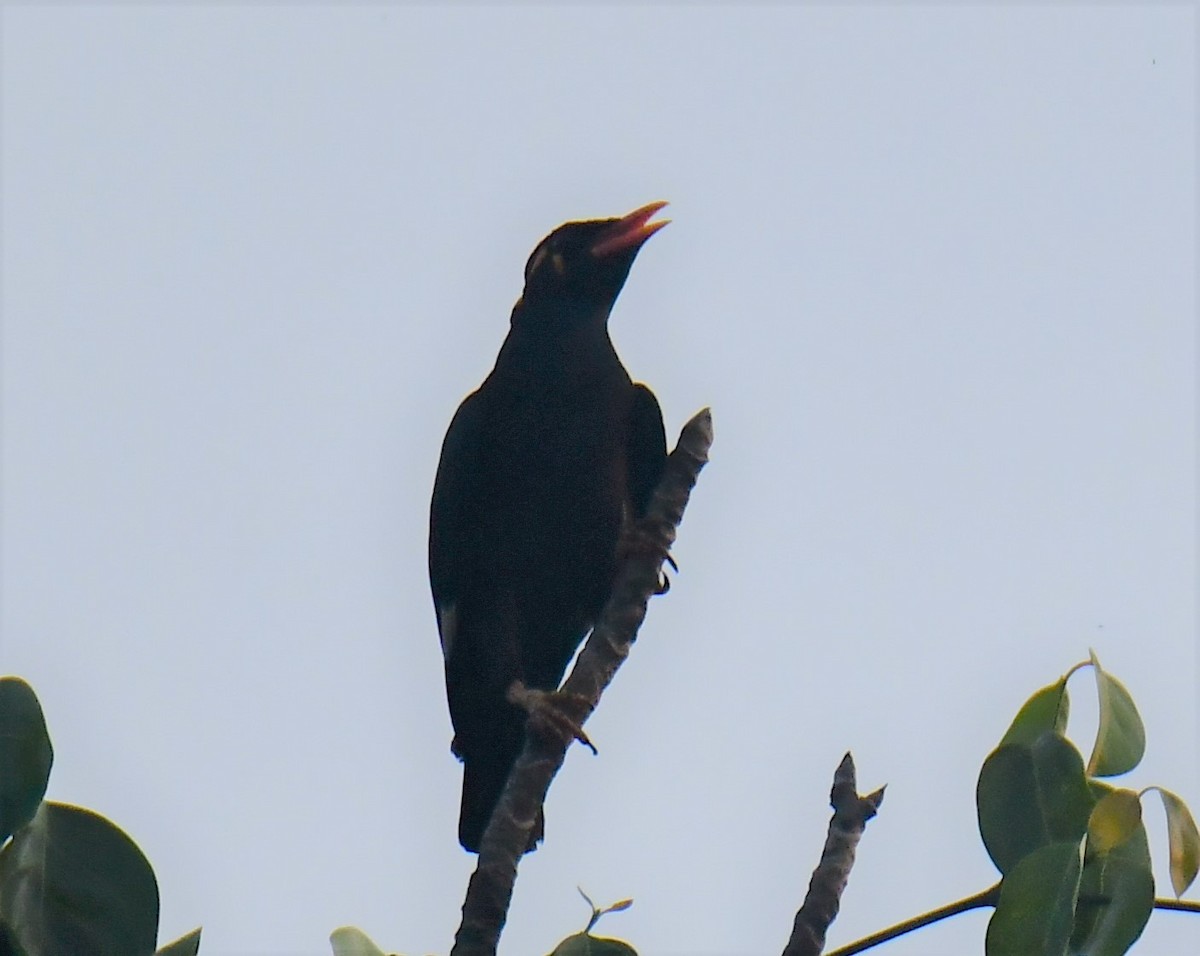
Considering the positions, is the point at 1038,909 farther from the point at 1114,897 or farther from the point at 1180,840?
the point at 1180,840

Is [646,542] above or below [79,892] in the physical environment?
above

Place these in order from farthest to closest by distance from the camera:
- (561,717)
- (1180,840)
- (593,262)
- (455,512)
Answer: (593,262)
(455,512)
(561,717)
(1180,840)

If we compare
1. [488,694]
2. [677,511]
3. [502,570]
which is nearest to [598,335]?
[502,570]

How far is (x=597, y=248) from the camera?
206 inches

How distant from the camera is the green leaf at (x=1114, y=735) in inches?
95.8

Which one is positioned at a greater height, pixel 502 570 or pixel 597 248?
pixel 597 248

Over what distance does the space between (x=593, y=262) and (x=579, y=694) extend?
2385 mm

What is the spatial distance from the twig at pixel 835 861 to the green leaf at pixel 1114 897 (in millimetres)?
335

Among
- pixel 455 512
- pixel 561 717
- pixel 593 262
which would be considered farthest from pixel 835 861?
pixel 593 262

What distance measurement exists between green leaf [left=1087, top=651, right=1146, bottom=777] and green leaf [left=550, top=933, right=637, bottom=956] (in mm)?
759

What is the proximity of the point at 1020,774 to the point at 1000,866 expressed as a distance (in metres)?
0.13

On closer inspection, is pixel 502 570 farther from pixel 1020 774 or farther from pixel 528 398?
pixel 1020 774

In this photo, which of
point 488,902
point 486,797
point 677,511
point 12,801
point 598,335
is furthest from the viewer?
point 598,335

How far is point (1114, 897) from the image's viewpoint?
7.41 feet
